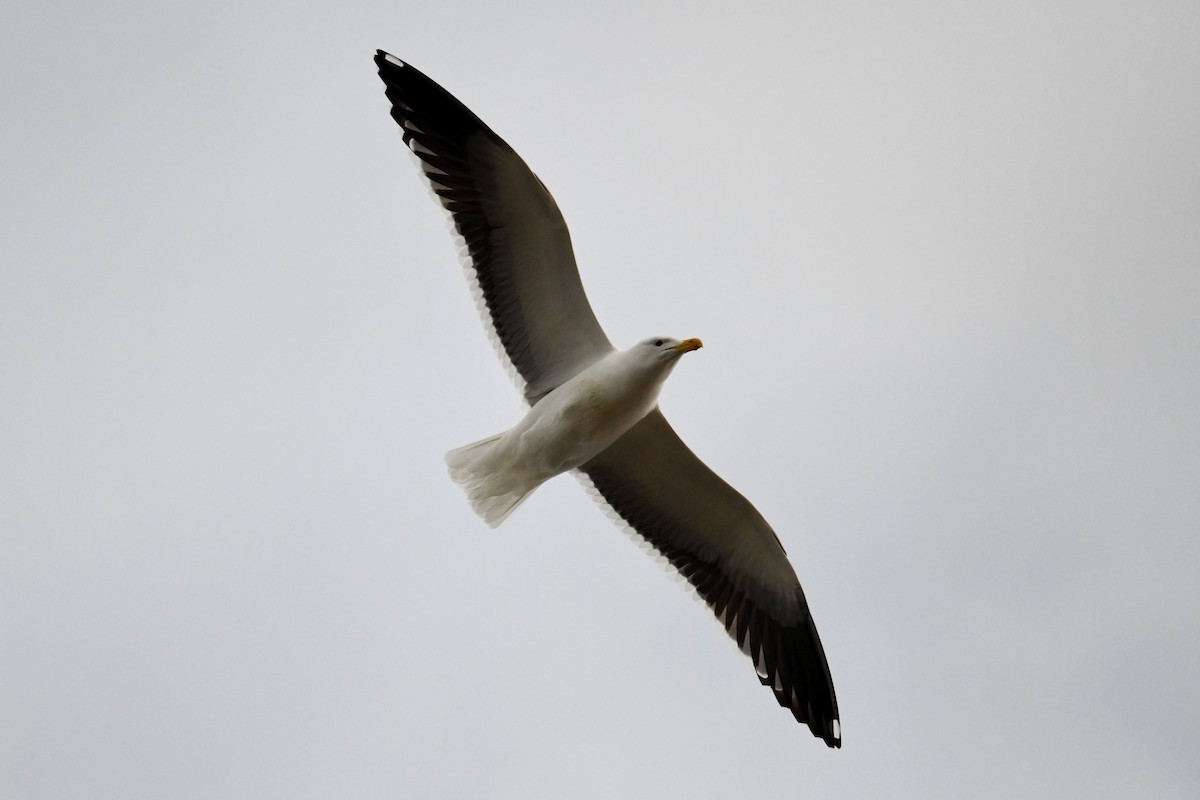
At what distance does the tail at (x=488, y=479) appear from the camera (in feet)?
28.4

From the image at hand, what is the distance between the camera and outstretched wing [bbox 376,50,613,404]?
8.48 m

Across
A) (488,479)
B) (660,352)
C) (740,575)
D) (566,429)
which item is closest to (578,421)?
(566,429)

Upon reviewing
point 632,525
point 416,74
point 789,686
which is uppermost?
point 416,74

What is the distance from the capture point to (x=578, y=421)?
27.4ft

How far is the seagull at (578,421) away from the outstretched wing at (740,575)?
0.03 ft

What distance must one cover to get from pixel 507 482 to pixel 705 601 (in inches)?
69.5

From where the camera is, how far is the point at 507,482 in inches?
343

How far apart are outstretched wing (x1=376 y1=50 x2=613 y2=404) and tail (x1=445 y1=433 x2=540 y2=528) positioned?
1.70 ft

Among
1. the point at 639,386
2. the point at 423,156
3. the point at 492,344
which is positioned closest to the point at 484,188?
the point at 423,156

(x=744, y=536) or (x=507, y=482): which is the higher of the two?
(x=507, y=482)

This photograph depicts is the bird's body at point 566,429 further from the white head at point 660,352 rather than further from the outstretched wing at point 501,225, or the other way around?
the outstretched wing at point 501,225

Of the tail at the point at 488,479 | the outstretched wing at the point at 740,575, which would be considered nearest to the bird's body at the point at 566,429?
the tail at the point at 488,479

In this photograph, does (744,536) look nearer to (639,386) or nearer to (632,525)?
(632,525)

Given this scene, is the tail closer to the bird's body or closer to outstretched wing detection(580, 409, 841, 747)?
the bird's body
